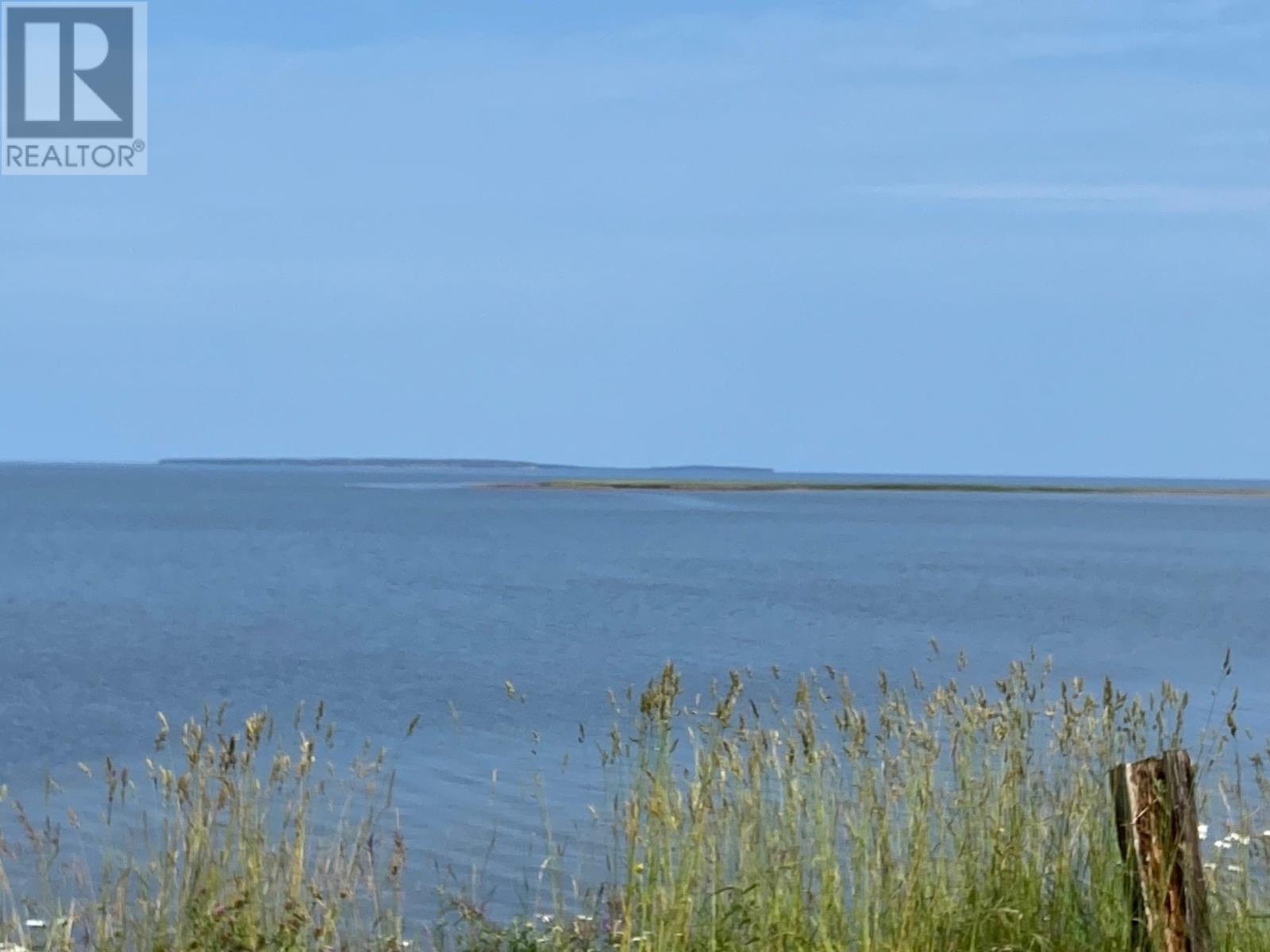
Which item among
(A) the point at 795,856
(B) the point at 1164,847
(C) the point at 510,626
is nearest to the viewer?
(B) the point at 1164,847

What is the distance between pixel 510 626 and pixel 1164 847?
28.3 m

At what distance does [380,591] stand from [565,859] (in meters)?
32.5

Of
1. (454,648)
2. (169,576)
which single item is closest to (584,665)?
(454,648)

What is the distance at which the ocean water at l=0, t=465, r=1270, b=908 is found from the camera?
52.6 feet

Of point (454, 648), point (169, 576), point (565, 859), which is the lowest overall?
point (565, 859)

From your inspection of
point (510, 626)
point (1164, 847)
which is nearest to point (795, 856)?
point (1164, 847)

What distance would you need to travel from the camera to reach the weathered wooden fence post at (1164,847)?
16.6 ft

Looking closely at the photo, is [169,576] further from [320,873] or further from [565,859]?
[320,873]

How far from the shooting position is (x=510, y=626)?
33031 mm

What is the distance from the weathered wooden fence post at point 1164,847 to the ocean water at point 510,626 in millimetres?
1833

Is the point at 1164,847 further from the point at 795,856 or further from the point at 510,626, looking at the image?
the point at 510,626

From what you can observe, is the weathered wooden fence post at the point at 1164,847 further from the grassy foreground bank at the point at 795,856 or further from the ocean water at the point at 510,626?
the ocean water at the point at 510,626

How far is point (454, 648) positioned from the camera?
28.9 m

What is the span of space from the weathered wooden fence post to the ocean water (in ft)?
6.01
